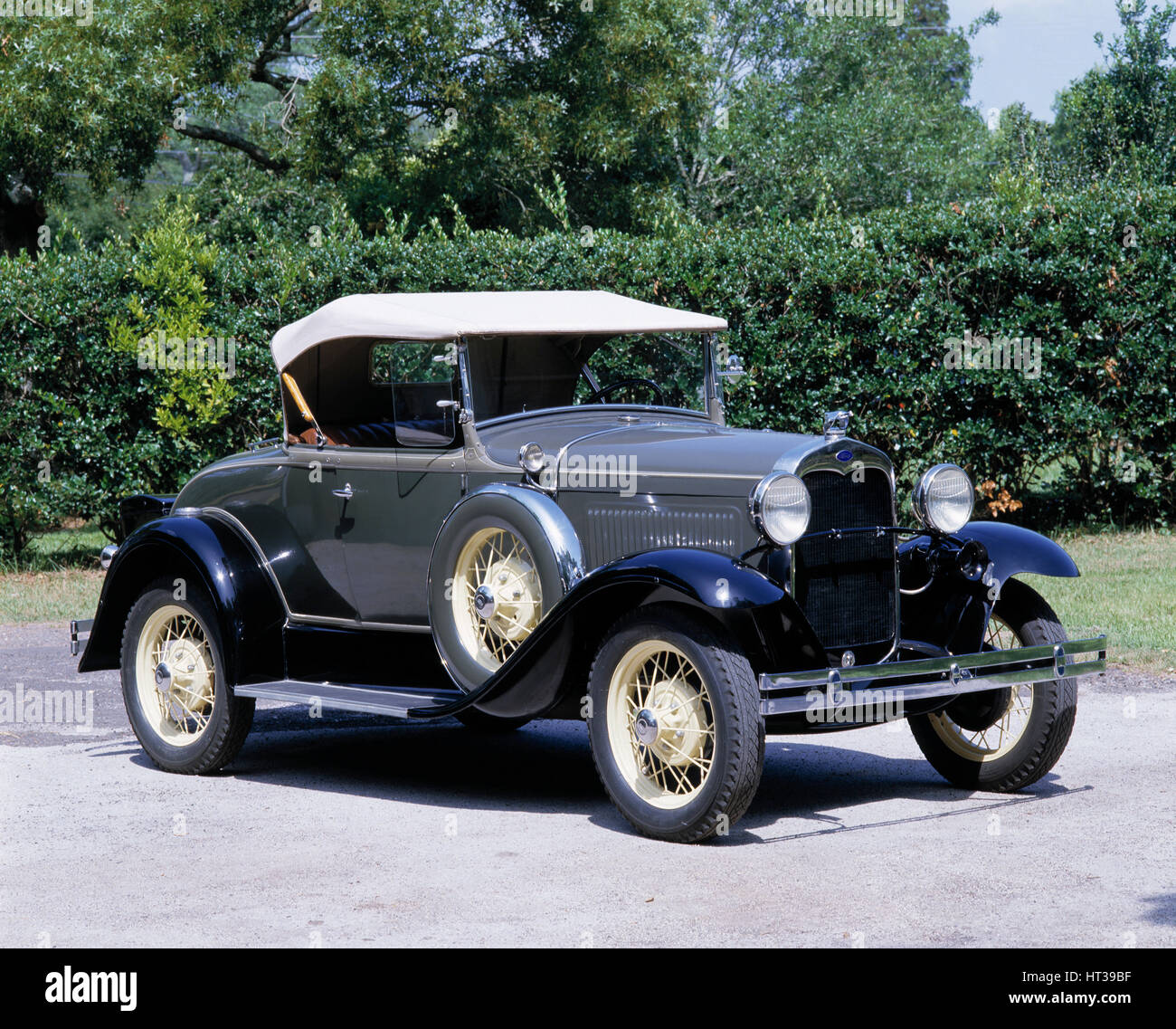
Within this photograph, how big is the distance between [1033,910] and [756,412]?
8495mm

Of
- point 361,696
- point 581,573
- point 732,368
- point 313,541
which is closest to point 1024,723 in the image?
point 581,573

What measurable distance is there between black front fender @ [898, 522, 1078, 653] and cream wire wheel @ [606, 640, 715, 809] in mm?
1277

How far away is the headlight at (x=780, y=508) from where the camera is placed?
17.7 ft

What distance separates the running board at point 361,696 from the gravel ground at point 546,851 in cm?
41

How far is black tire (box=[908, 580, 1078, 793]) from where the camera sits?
591cm

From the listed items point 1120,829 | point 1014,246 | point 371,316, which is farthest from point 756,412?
point 1120,829

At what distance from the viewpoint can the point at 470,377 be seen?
6.46 metres

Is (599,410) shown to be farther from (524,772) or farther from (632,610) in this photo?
(524,772)

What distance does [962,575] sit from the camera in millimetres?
6062

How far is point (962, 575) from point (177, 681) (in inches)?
139

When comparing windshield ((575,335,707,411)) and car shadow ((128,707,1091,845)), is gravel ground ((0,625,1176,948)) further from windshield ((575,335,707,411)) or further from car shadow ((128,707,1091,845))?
windshield ((575,335,707,411))

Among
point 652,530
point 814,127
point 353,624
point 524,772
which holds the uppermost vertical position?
point 814,127

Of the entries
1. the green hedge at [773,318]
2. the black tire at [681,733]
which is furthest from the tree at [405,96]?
the black tire at [681,733]
